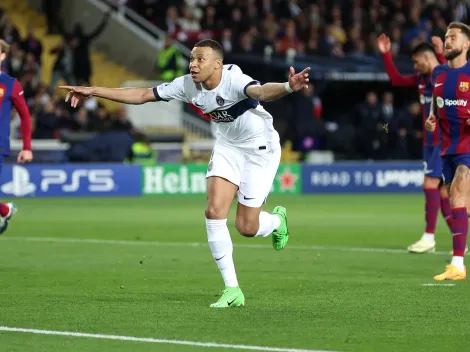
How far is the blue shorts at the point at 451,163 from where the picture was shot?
37.7 ft

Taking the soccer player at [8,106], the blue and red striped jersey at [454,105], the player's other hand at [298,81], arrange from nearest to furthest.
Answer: the player's other hand at [298,81] < the blue and red striped jersey at [454,105] < the soccer player at [8,106]

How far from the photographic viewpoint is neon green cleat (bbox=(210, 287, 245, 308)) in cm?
916

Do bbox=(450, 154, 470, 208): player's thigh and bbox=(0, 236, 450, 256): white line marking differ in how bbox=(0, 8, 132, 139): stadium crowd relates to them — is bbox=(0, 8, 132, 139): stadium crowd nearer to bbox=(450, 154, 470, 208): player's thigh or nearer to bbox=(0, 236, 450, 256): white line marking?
bbox=(0, 236, 450, 256): white line marking

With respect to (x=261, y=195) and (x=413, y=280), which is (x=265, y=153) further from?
(x=413, y=280)

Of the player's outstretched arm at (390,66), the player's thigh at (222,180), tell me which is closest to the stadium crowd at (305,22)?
the player's outstretched arm at (390,66)

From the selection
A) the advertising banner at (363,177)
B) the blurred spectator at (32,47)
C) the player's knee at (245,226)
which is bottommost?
the advertising banner at (363,177)

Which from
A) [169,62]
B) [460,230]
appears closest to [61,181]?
[169,62]

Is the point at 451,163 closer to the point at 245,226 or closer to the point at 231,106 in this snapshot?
the point at 245,226

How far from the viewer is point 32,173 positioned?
24859 mm

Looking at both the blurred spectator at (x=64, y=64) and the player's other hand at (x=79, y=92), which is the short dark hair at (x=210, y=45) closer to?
the player's other hand at (x=79, y=92)

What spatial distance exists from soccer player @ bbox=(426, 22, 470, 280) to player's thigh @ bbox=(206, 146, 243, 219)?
2589 millimetres

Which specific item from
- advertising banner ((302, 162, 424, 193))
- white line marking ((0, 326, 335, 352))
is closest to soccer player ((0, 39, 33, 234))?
white line marking ((0, 326, 335, 352))

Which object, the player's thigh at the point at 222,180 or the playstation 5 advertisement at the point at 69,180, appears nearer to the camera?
the player's thigh at the point at 222,180

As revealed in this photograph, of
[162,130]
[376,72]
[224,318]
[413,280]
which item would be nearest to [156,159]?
[162,130]
